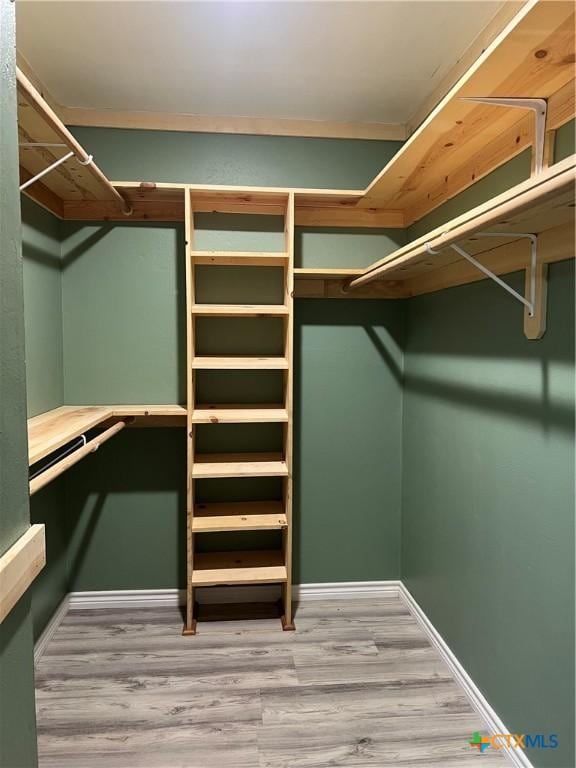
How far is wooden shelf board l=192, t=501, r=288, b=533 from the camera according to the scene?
2.37 meters

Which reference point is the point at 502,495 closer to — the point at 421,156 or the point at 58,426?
the point at 421,156

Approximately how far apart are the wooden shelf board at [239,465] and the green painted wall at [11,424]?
1.32m

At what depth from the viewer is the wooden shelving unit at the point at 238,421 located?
7.70 ft

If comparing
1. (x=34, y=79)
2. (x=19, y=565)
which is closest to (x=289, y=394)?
(x=19, y=565)

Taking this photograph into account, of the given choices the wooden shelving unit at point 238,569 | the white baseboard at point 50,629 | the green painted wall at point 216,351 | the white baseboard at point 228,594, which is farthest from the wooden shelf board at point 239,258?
the white baseboard at point 50,629

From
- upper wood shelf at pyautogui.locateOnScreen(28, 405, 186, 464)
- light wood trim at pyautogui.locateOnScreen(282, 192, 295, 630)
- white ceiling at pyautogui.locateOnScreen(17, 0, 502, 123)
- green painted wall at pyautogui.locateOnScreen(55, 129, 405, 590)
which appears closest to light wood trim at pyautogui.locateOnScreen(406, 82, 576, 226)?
green painted wall at pyautogui.locateOnScreen(55, 129, 405, 590)

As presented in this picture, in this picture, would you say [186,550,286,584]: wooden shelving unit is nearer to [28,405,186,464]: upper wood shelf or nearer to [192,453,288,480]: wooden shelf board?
[192,453,288,480]: wooden shelf board

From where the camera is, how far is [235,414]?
94.9 inches

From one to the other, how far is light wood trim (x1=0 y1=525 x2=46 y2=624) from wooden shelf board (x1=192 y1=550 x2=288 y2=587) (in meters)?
1.42

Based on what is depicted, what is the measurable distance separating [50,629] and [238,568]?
0.95 metres

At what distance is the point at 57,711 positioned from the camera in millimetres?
1891

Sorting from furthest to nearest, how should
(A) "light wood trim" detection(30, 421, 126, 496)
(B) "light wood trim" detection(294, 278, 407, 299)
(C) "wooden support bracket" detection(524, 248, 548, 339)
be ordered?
1. (B) "light wood trim" detection(294, 278, 407, 299)
2. (C) "wooden support bracket" detection(524, 248, 548, 339)
3. (A) "light wood trim" detection(30, 421, 126, 496)

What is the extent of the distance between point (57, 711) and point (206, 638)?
2.28 feet

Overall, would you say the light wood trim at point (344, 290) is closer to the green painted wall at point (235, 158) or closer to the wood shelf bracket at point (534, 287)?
the green painted wall at point (235, 158)
